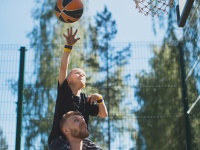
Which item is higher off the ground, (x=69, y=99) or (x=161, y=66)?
(x=161, y=66)

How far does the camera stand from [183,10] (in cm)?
530

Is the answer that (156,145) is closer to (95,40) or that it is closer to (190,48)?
(190,48)

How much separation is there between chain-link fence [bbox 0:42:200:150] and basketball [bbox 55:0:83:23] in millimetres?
2249

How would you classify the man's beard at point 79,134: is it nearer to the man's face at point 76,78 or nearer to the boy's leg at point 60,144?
the boy's leg at point 60,144

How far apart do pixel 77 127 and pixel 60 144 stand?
0.31 metres

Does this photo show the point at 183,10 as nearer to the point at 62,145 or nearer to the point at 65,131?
the point at 65,131

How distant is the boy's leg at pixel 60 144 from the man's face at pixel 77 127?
0.16 m

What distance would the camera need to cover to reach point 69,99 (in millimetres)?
4578

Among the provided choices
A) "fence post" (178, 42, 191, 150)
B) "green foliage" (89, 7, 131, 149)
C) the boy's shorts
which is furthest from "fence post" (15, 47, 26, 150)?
"fence post" (178, 42, 191, 150)

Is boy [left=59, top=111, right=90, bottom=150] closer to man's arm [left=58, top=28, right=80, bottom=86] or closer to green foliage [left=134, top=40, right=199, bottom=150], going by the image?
man's arm [left=58, top=28, right=80, bottom=86]

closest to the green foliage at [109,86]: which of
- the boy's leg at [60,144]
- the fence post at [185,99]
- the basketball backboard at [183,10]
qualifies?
the fence post at [185,99]

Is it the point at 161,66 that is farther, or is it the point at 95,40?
the point at 95,40

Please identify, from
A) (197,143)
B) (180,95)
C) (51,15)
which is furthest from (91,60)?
(51,15)

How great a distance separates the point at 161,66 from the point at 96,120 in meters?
1.92
